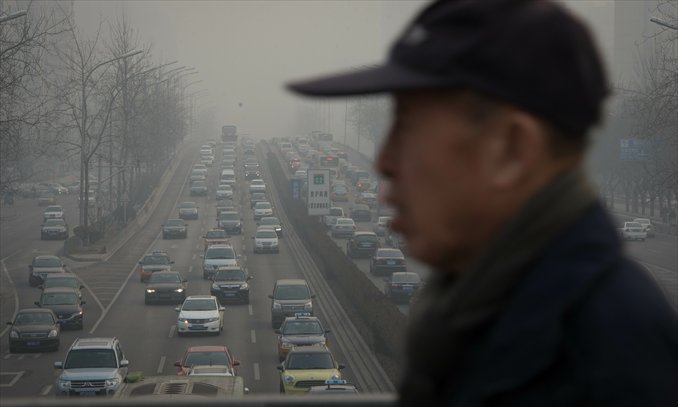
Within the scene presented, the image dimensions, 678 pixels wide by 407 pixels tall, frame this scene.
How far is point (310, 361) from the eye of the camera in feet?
75.3

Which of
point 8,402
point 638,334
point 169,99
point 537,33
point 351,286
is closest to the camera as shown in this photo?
point 638,334

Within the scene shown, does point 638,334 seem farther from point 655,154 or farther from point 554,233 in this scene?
point 655,154

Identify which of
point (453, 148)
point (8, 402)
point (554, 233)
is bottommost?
point (8, 402)

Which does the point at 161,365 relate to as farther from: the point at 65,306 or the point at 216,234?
the point at 216,234

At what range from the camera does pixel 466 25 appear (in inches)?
71.1

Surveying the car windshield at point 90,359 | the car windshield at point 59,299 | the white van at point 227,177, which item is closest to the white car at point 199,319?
the car windshield at point 59,299

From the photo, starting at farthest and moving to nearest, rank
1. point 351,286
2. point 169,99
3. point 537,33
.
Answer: point 169,99
point 351,286
point 537,33

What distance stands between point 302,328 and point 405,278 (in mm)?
8592

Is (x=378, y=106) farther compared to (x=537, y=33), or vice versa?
(x=378, y=106)

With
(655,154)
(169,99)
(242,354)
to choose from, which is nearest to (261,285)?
(242,354)

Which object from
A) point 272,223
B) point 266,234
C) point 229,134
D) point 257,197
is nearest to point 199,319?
point 266,234

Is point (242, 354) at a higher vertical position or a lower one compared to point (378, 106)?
lower

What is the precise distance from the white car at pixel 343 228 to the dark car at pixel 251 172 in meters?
31.7

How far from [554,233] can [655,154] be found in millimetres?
46985
